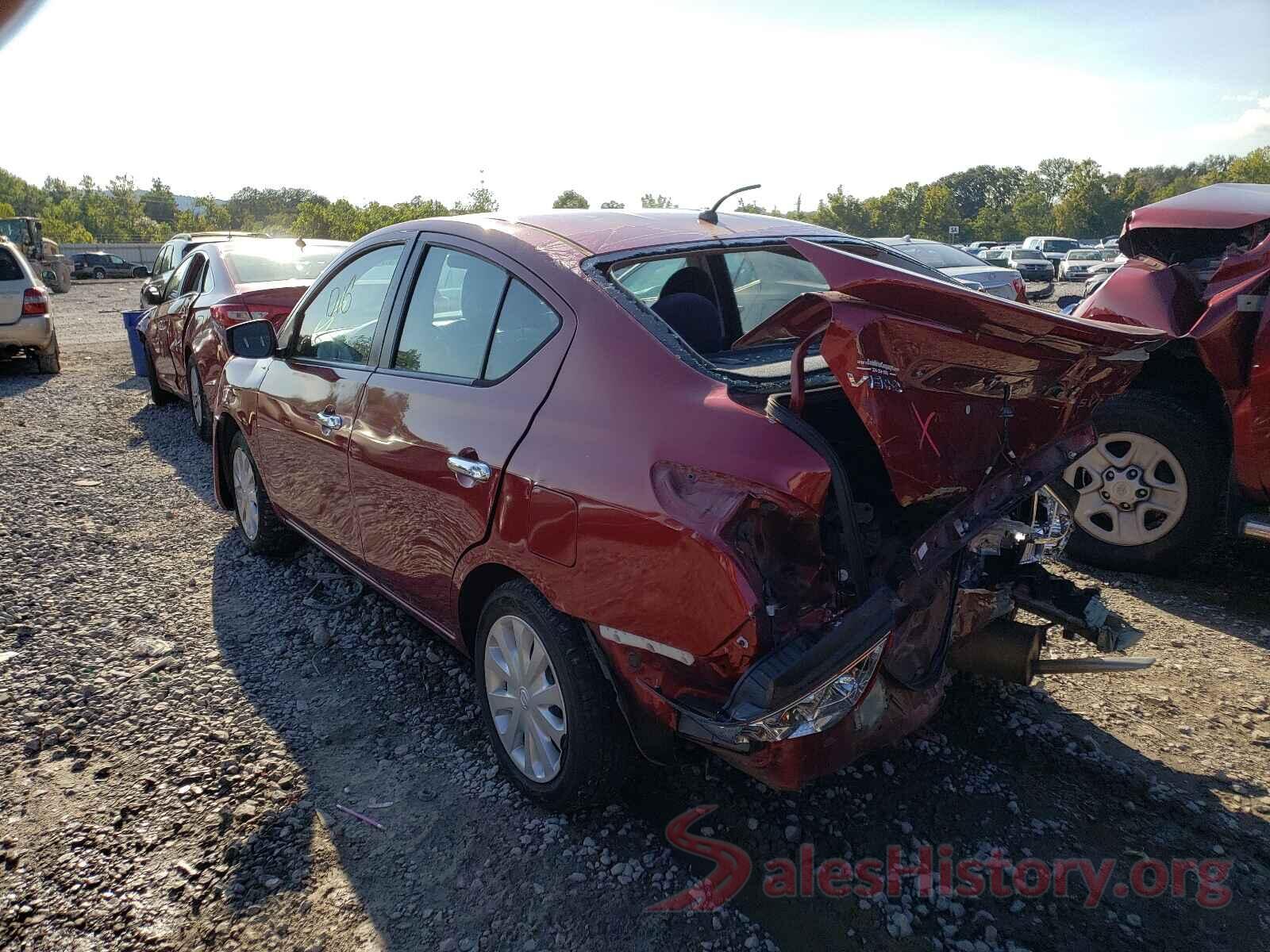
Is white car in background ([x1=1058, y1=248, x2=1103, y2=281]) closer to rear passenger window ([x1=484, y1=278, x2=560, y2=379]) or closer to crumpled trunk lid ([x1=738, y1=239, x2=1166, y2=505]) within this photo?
crumpled trunk lid ([x1=738, y1=239, x2=1166, y2=505])

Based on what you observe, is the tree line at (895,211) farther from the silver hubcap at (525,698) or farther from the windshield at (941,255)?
the silver hubcap at (525,698)

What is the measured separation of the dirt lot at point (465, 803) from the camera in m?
2.35

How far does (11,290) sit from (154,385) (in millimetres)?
3763

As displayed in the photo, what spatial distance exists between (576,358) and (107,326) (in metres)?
21.5

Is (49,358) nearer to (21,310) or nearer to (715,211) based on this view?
(21,310)

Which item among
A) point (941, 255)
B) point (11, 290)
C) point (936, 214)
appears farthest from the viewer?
point (936, 214)

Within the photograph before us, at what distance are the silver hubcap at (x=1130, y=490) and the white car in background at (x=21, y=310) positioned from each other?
12.6 metres

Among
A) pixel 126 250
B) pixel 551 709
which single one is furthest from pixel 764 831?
pixel 126 250

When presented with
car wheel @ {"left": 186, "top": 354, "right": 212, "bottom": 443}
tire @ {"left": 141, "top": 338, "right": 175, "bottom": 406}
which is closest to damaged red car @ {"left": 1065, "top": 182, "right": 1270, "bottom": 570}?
car wheel @ {"left": 186, "top": 354, "right": 212, "bottom": 443}

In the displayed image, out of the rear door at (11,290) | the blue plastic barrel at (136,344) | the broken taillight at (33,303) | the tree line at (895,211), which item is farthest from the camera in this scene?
the tree line at (895,211)

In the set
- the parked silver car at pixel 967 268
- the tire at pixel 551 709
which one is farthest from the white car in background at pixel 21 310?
the tire at pixel 551 709

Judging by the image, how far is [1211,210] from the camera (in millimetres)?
4402

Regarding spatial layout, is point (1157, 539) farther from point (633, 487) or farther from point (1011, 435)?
point (633, 487)

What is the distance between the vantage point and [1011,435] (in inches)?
95.8
